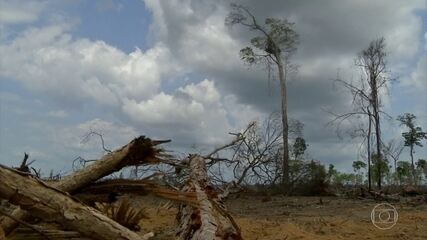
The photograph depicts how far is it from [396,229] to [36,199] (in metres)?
7.47

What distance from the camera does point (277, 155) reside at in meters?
18.6

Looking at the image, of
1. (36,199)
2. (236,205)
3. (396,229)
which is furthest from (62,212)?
(236,205)

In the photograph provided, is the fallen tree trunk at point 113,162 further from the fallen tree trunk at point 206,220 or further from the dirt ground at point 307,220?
the dirt ground at point 307,220

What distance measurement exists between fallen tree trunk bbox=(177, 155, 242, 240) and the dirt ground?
1.80 feet

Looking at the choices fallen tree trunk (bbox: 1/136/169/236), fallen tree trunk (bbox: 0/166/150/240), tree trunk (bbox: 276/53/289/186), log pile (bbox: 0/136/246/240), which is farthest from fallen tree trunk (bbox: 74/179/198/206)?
tree trunk (bbox: 276/53/289/186)

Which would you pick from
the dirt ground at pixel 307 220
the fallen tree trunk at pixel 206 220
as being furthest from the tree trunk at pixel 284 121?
the fallen tree trunk at pixel 206 220

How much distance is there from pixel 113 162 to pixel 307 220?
6.34 meters

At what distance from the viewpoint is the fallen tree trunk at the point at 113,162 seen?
5617 millimetres

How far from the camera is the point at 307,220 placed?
441 inches

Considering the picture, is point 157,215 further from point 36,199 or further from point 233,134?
point 36,199

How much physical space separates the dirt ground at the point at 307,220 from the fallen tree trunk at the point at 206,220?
55 centimetres

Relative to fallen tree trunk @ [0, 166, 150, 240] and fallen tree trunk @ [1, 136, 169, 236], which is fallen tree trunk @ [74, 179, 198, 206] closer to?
fallen tree trunk @ [1, 136, 169, 236]

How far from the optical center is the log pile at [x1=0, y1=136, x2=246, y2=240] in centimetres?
420

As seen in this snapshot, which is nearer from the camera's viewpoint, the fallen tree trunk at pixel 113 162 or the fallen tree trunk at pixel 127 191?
the fallen tree trunk at pixel 127 191
